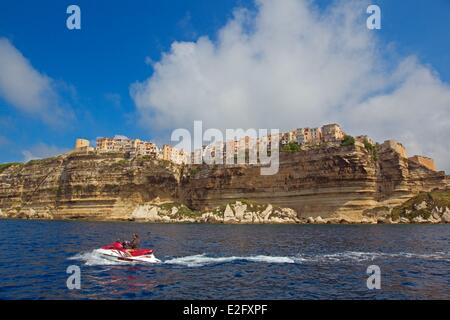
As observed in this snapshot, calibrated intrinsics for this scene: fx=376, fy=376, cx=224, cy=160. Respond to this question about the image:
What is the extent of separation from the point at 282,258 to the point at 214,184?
113 meters

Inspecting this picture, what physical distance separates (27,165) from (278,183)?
112532mm

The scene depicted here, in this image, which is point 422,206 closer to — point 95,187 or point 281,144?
point 281,144

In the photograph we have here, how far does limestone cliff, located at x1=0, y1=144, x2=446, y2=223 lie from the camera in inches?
4813

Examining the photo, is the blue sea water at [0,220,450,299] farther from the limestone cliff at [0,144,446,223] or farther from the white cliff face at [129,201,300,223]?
the white cliff face at [129,201,300,223]

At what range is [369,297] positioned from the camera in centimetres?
1986

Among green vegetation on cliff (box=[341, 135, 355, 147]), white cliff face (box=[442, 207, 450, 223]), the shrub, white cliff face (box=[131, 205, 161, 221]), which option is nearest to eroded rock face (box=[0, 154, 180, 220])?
white cliff face (box=[131, 205, 161, 221])

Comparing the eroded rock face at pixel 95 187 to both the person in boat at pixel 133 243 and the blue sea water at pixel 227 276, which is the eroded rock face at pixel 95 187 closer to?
the blue sea water at pixel 227 276

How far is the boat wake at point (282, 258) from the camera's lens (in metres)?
31.4

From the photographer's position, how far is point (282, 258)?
33.8 metres

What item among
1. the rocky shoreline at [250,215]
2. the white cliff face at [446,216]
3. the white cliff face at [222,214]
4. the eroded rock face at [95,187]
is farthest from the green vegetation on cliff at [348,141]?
the eroded rock face at [95,187]

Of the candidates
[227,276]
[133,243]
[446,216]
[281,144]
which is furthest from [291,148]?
[227,276]

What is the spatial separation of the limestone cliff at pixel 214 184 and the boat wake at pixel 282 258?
83872mm

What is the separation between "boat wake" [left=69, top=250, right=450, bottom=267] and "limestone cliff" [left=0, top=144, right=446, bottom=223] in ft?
275
